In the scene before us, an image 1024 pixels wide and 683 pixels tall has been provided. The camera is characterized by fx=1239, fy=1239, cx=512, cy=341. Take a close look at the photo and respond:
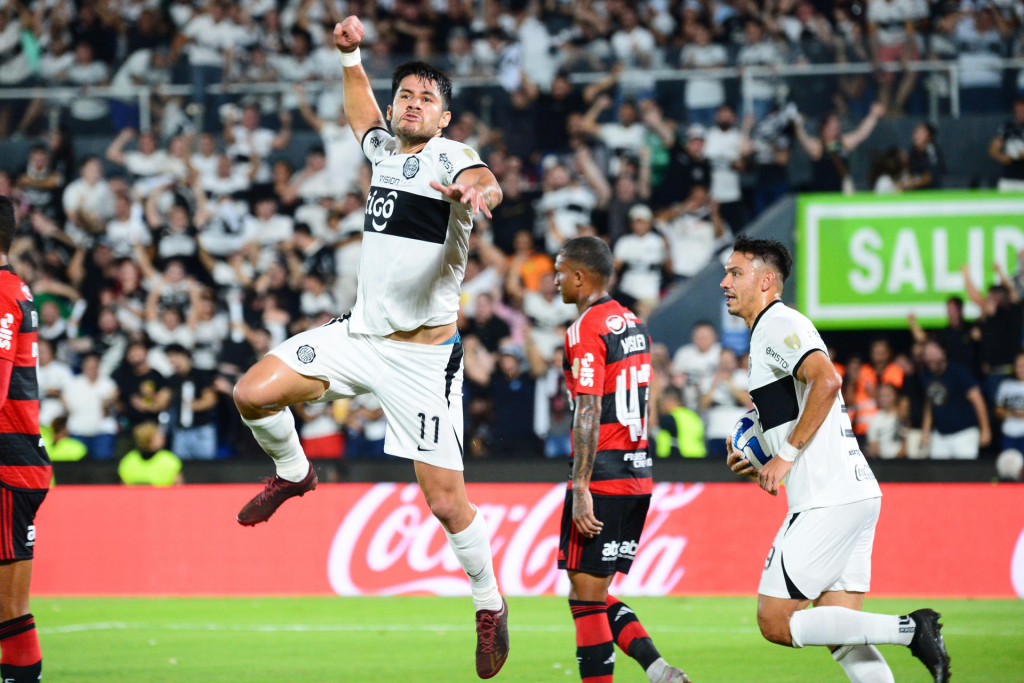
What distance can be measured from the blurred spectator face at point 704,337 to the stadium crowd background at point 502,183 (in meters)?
0.03

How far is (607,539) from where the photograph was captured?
675 centimetres

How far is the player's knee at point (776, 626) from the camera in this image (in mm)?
5766

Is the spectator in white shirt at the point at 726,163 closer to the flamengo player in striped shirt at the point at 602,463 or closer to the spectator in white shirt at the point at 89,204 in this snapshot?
the spectator in white shirt at the point at 89,204

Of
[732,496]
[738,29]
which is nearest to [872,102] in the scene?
[738,29]

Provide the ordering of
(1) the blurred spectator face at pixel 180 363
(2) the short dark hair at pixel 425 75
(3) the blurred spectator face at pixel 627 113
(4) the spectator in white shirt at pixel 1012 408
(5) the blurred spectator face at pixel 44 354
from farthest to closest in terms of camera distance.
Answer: (3) the blurred spectator face at pixel 627 113 → (5) the blurred spectator face at pixel 44 354 → (1) the blurred spectator face at pixel 180 363 → (4) the spectator in white shirt at pixel 1012 408 → (2) the short dark hair at pixel 425 75

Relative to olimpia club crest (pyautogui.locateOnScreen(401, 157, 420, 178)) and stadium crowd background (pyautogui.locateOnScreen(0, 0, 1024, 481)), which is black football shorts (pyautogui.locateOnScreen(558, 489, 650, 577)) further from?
stadium crowd background (pyautogui.locateOnScreen(0, 0, 1024, 481))

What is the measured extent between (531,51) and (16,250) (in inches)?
287

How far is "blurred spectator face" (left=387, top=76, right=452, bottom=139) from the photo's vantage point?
625cm

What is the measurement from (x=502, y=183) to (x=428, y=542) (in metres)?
4.98

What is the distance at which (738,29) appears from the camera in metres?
16.0

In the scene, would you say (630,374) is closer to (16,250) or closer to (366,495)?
(366,495)

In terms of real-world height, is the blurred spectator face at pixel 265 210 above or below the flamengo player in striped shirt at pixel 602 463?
above

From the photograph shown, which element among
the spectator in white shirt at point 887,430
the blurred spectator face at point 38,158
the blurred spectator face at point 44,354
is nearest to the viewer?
the spectator in white shirt at point 887,430

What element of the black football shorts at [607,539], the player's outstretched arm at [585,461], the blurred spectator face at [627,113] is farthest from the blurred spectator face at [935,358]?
the player's outstretched arm at [585,461]
